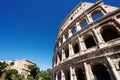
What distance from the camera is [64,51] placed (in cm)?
1609

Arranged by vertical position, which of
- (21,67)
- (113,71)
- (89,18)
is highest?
(89,18)

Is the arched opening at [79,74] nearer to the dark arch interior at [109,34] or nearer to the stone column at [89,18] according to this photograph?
the dark arch interior at [109,34]

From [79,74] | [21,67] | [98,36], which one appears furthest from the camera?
[21,67]

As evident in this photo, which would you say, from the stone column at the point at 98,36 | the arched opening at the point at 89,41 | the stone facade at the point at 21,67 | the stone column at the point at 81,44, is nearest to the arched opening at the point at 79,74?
the stone column at the point at 81,44

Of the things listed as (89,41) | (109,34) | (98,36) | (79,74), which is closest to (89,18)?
(89,41)

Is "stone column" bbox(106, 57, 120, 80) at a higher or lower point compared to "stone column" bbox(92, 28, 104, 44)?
lower

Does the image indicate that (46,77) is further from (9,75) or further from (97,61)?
(97,61)

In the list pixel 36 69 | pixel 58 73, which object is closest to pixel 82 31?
pixel 58 73

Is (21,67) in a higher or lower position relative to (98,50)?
higher

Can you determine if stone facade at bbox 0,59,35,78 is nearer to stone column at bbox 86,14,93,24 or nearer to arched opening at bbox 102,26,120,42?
stone column at bbox 86,14,93,24

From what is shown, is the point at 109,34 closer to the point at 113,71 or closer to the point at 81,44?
the point at 81,44

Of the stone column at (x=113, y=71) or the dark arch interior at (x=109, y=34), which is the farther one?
the dark arch interior at (x=109, y=34)

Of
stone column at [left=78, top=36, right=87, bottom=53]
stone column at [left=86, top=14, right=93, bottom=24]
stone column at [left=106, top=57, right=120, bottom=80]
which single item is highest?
stone column at [left=86, top=14, right=93, bottom=24]

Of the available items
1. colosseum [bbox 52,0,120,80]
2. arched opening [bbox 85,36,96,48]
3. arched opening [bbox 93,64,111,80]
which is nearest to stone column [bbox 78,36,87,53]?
colosseum [bbox 52,0,120,80]
